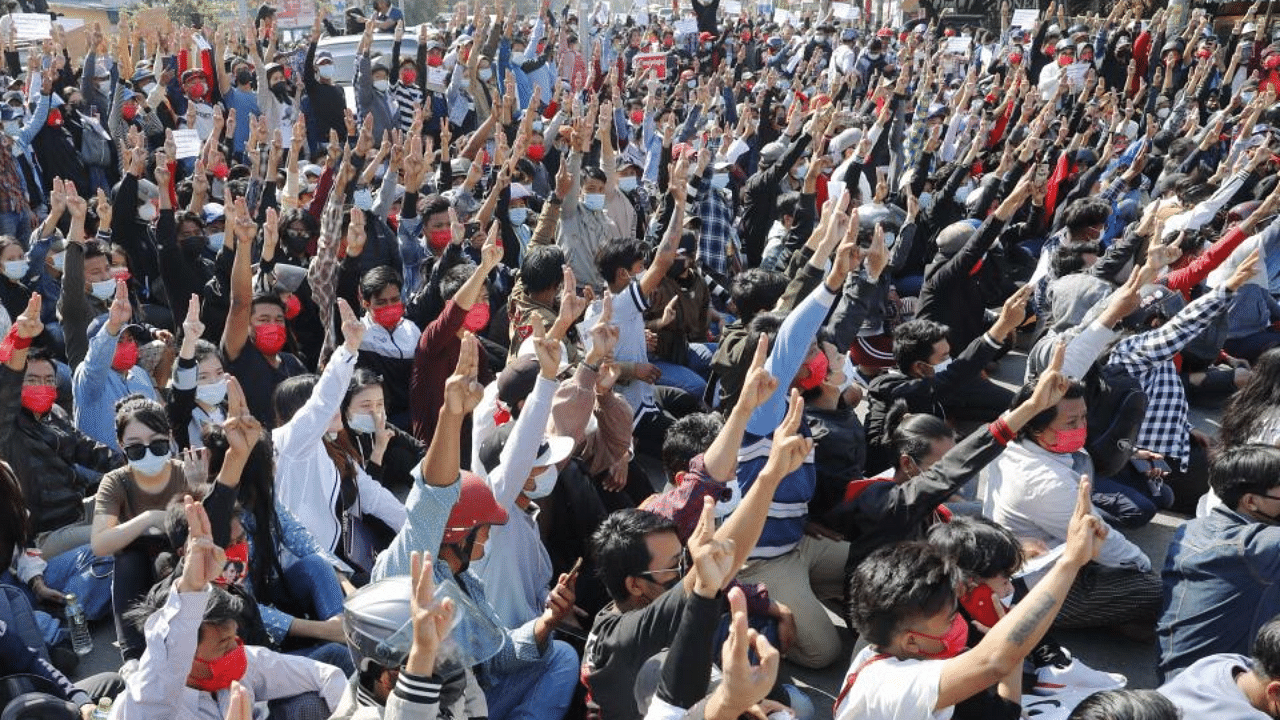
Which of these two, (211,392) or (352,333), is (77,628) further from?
(352,333)

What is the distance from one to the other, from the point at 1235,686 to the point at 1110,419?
2.46m

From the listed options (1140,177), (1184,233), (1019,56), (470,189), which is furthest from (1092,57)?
(470,189)

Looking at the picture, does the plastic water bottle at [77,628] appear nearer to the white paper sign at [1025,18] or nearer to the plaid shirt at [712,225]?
the plaid shirt at [712,225]

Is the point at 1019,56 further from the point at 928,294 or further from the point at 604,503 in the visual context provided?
the point at 604,503

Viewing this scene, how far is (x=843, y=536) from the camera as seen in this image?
4633 millimetres

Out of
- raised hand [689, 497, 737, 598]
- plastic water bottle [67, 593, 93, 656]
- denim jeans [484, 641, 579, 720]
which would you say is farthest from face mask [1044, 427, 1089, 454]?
plastic water bottle [67, 593, 93, 656]

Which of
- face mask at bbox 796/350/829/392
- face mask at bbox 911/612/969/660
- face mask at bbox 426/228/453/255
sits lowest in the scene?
face mask at bbox 426/228/453/255

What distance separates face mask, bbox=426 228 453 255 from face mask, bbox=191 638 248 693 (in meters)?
4.29

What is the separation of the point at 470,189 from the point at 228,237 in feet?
7.23

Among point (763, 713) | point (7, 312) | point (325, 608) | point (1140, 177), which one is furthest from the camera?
point (1140, 177)

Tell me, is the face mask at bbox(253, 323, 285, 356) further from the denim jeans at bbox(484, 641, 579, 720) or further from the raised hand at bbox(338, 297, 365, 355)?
the denim jeans at bbox(484, 641, 579, 720)

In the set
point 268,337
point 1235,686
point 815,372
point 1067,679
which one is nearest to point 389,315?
point 268,337

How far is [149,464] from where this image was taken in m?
4.53

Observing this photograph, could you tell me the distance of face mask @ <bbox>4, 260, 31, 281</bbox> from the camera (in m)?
6.63
